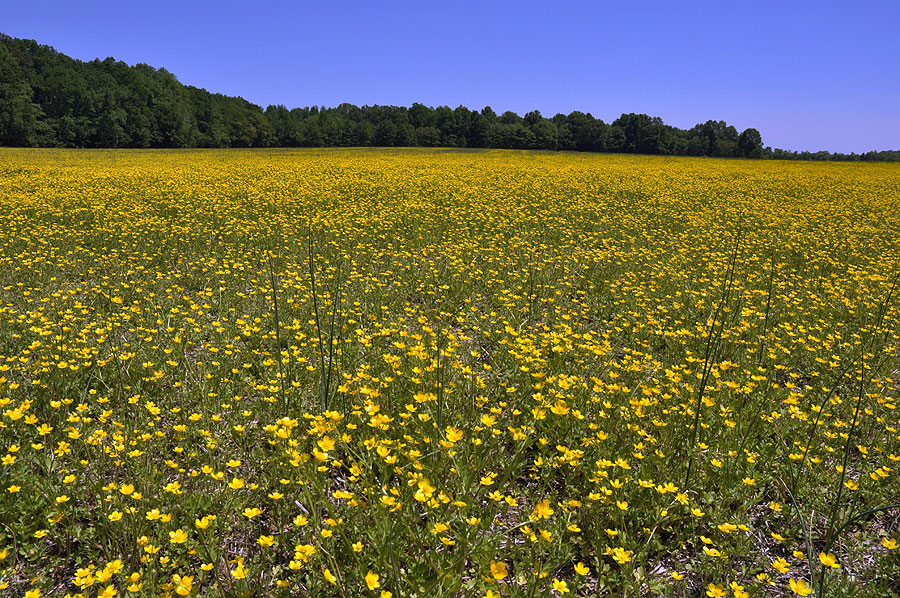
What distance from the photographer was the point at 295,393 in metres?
3.62

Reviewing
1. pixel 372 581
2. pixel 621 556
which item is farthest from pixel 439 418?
pixel 621 556

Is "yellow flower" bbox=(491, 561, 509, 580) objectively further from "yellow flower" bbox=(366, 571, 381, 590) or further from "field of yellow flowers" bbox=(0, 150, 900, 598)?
"yellow flower" bbox=(366, 571, 381, 590)

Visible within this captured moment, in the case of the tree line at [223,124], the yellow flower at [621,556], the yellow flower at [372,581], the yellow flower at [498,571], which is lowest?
the yellow flower at [621,556]

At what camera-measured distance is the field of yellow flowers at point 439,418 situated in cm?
227

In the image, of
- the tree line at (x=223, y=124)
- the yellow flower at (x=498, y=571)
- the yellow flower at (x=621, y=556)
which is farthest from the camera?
the tree line at (x=223, y=124)

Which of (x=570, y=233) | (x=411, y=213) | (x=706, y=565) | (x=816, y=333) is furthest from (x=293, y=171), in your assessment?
(x=706, y=565)

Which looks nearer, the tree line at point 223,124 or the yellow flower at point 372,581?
the yellow flower at point 372,581

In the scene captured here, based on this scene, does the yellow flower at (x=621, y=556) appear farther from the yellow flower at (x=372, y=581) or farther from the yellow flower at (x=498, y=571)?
the yellow flower at (x=372, y=581)

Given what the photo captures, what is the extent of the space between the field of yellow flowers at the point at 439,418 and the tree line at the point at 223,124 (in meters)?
60.0

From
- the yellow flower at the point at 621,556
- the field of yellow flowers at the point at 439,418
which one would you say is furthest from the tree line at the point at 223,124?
the yellow flower at the point at 621,556

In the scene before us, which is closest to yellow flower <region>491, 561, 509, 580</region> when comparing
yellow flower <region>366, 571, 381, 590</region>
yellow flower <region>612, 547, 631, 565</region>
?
yellow flower <region>366, 571, 381, 590</region>

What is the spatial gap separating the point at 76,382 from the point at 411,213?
779 centimetres

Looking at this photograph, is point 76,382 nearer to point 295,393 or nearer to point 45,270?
point 295,393

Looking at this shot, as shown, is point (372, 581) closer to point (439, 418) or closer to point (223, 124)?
point (439, 418)
